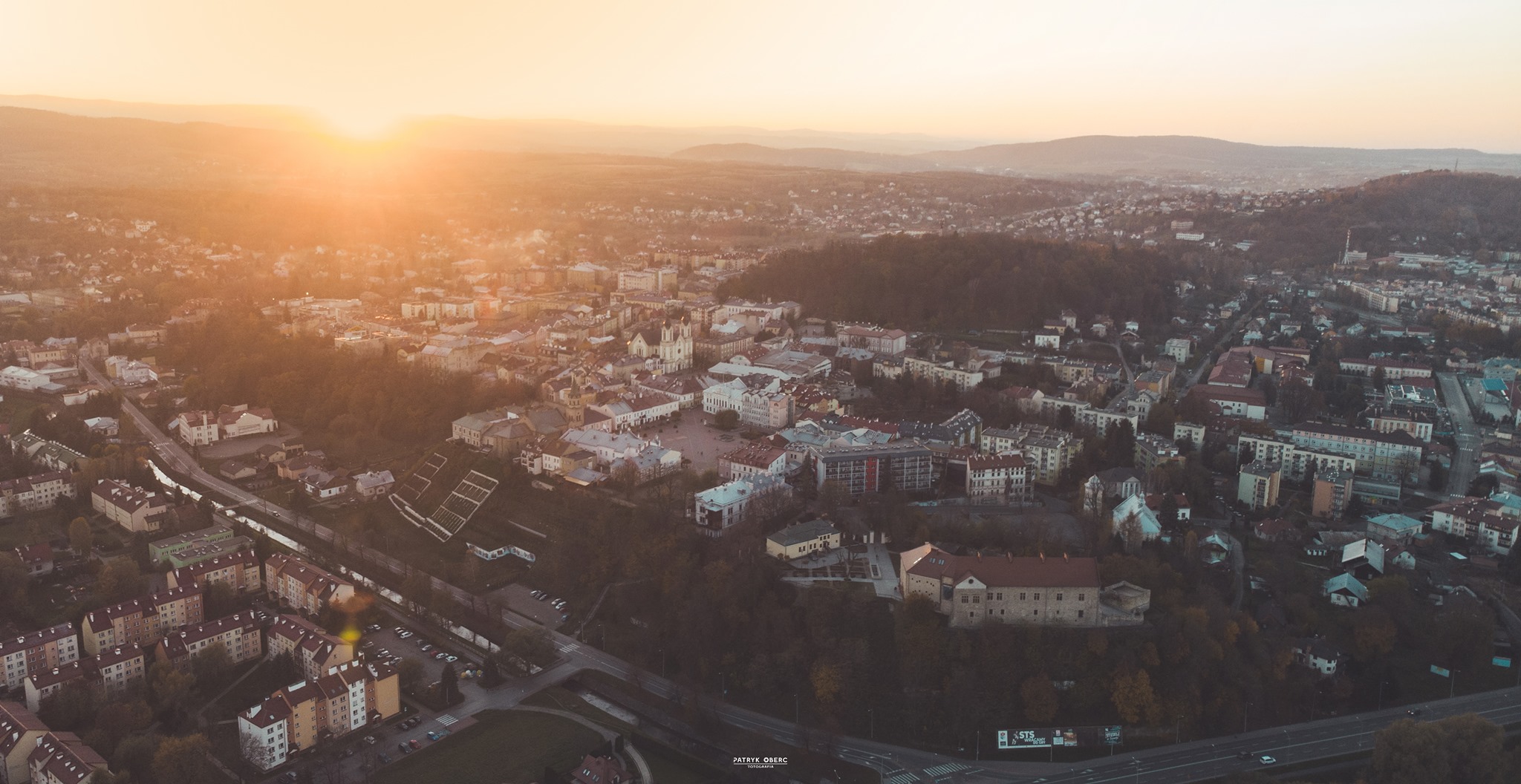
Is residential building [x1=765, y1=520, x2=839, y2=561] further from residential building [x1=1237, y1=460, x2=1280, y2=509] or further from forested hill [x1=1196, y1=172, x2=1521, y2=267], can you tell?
forested hill [x1=1196, y1=172, x2=1521, y2=267]

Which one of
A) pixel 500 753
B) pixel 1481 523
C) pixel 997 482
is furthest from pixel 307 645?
pixel 1481 523

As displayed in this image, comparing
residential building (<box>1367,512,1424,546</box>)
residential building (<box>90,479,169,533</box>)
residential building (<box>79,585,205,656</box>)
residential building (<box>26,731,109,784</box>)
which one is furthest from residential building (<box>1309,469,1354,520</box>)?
residential building (<box>90,479,169,533</box>)

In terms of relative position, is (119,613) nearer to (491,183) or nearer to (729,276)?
(729,276)

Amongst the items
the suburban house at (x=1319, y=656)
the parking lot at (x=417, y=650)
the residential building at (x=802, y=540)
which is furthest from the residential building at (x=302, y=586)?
the suburban house at (x=1319, y=656)

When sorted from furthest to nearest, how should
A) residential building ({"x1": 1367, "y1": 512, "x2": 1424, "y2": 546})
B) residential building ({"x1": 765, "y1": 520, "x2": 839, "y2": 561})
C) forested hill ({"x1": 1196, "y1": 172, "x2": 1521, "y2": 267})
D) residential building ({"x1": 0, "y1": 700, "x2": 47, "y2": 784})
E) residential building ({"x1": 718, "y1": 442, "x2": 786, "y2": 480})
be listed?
1. forested hill ({"x1": 1196, "y1": 172, "x2": 1521, "y2": 267})
2. residential building ({"x1": 718, "y1": 442, "x2": 786, "y2": 480})
3. residential building ({"x1": 1367, "y1": 512, "x2": 1424, "y2": 546})
4. residential building ({"x1": 765, "y1": 520, "x2": 839, "y2": 561})
5. residential building ({"x1": 0, "y1": 700, "x2": 47, "y2": 784})

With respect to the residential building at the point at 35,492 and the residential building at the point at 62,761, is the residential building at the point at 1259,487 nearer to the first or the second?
the residential building at the point at 62,761

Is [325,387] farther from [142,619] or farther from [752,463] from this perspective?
[752,463]

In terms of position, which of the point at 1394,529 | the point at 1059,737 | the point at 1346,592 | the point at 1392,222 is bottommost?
the point at 1059,737

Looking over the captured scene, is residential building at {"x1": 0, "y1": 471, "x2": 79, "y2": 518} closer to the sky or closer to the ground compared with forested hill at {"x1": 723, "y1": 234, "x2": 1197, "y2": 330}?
closer to the ground
